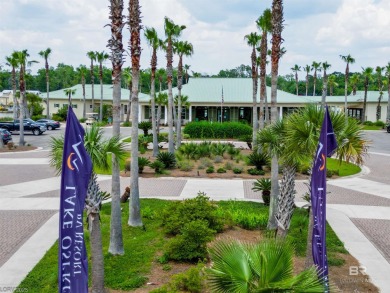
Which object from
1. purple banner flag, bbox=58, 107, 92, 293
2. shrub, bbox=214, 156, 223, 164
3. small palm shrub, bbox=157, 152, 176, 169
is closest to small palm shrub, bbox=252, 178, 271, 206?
small palm shrub, bbox=157, 152, 176, 169

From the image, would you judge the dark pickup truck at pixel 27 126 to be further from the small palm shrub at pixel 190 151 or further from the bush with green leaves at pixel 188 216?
the bush with green leaves at pixel 188 216

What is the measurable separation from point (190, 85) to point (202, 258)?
2048 inches

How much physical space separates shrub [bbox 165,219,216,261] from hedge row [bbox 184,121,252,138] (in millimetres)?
34318

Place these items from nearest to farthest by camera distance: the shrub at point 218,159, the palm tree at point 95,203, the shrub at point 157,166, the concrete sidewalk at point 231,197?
the palm tree at point 95,203, the concrete sidewalk at point 231,197, the shrub at point 157,166, the shrub at point 218,159

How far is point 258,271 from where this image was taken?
562 centimetres

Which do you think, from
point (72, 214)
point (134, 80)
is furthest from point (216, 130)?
point (72, 214)

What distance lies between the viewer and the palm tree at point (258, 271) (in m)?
5.27

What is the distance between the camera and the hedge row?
148 ft

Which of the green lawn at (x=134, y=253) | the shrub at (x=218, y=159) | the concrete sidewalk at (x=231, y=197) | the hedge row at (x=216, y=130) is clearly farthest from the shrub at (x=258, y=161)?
the hedge row at (x=216, y=130)

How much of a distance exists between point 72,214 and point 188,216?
19.2 ft

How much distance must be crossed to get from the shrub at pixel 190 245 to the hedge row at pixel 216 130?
1351 inches

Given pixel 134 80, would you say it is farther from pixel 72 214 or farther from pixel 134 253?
pixel 72 214

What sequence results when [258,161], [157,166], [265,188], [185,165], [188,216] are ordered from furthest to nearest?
[185,165]
[258,161]
[157,166]
[265,188]
[188,216]

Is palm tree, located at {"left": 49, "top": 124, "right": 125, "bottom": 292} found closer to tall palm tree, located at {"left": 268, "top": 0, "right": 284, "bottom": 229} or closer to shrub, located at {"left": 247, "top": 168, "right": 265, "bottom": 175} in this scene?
tall palm tree, located at {"left": 268, "top": 0, "right": 284, "bottom": 229}
